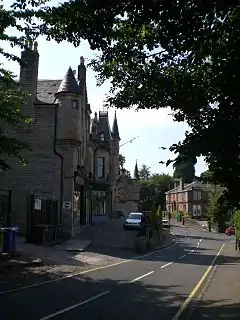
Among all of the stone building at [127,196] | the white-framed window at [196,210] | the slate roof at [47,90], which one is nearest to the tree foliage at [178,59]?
the slate roof at [47,90]

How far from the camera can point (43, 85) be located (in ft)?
134

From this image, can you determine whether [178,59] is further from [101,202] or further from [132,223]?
[101,202]

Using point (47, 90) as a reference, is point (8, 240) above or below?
below

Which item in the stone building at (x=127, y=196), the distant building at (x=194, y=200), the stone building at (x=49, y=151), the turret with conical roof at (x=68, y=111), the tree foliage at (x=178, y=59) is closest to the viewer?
the tree foliage at (x=178, y=59)

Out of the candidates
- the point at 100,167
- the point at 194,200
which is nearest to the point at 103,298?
the point at 100,167

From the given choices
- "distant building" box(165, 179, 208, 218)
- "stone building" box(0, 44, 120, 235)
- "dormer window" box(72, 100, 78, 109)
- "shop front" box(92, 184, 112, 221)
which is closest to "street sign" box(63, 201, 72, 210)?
"stone building" box(0, 44, 120, 235)

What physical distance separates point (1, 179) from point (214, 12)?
30.3 m

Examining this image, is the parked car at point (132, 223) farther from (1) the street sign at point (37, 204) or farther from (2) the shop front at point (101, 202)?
(1) the street sign at point (37, 204)

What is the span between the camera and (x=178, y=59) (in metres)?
9.58

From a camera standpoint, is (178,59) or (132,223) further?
(132,223)

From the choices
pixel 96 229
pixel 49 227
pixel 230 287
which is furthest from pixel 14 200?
pixel 230 287

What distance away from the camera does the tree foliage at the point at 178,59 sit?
695 cm

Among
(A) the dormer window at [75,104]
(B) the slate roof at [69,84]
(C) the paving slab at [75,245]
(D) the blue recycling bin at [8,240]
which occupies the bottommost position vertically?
(C) the paving slab at [75,245]

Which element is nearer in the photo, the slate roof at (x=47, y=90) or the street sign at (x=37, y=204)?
the street sign at (x=37, y=204)
